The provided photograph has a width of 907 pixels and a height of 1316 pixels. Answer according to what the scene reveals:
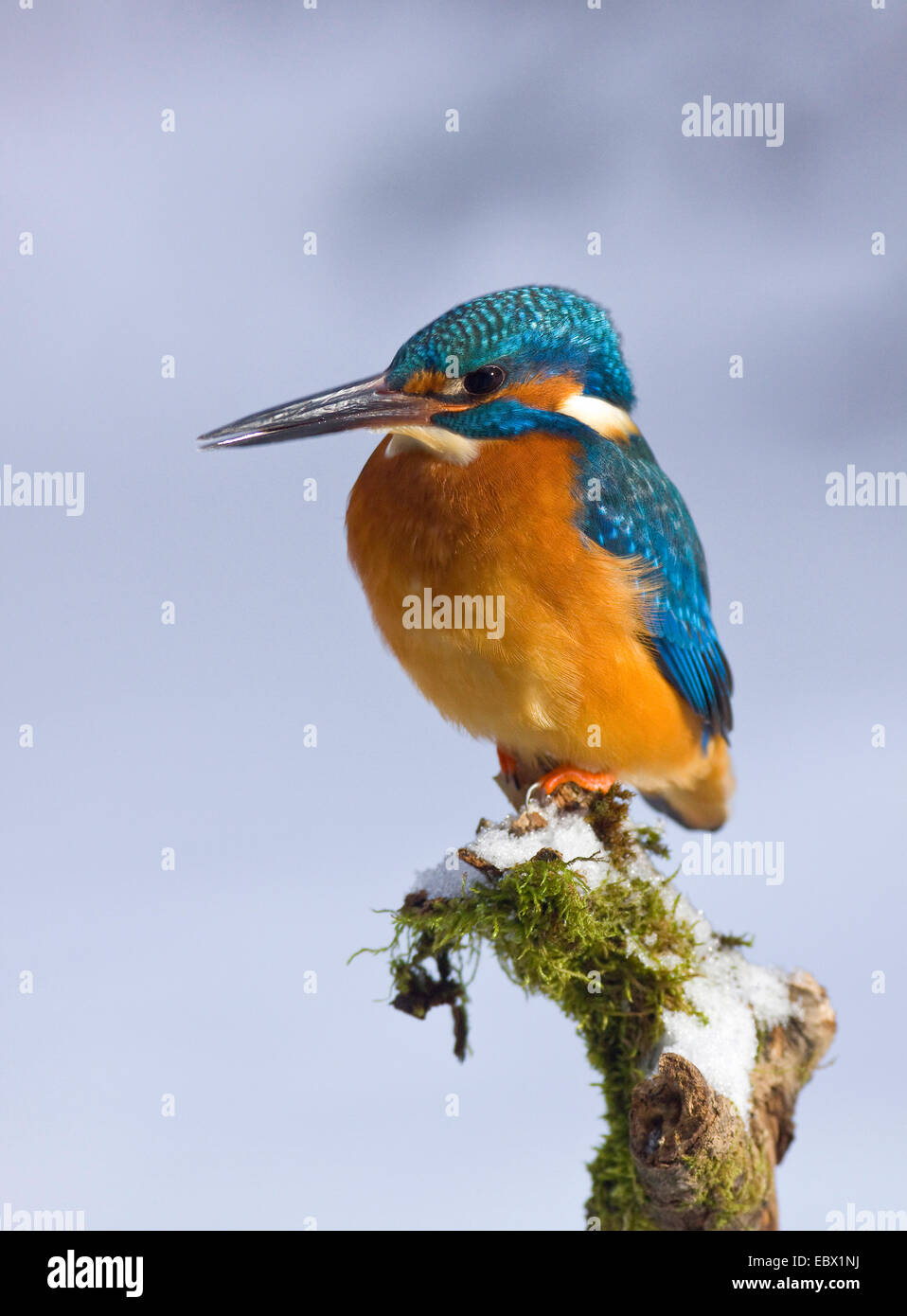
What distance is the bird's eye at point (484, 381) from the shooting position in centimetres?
268

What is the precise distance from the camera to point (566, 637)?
272 cm

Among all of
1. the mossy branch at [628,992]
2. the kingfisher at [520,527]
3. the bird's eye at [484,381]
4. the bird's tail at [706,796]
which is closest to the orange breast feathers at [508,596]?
the kingfisher at [520,527]

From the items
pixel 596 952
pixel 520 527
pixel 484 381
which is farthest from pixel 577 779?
pixel 484 381

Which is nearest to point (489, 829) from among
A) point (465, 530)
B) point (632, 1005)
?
point (632, 1005)

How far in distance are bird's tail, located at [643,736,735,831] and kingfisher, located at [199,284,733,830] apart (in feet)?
Result: 1.53

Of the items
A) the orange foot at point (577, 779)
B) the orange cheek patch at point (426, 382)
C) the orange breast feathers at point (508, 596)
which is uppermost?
the orange cheek patch at point (426, 382)

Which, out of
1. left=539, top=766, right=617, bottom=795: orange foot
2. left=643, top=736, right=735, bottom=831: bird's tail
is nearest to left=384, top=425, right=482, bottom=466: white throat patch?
left=539, top=766, right=617, bottom=795: orange foot

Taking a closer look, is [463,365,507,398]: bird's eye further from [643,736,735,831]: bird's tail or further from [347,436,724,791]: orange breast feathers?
[643,736,735,831]: bird's tail

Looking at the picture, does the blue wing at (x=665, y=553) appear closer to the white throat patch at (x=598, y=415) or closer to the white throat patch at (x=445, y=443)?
the white throat patch at (x=598, y=415)

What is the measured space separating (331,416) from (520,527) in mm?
515

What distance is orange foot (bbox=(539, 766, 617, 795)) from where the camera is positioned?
9.86 feet
